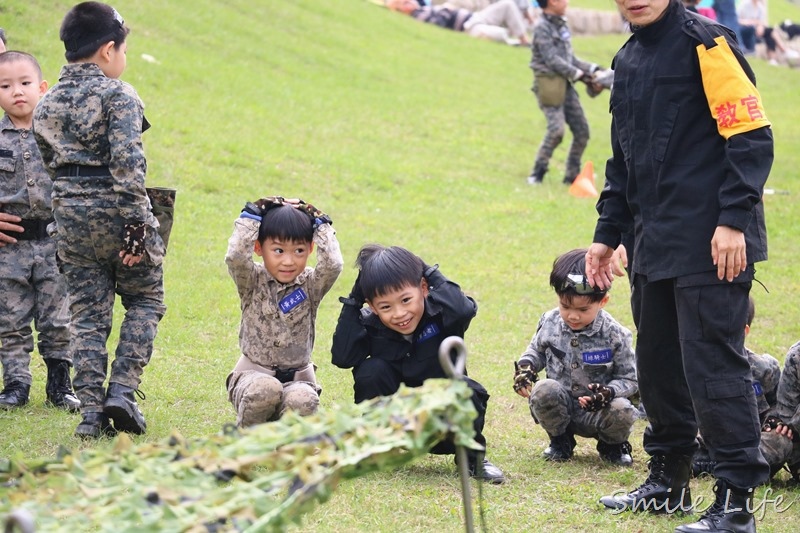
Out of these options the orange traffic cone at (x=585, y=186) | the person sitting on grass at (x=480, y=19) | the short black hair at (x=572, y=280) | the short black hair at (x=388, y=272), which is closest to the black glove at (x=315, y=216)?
the short black hair at (x=388, y=272)

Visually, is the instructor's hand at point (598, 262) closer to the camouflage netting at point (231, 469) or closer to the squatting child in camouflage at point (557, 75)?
the camouflage netting at point (231, 469)

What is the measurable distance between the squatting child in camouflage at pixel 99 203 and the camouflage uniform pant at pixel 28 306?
720 millimetres

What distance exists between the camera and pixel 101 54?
207 inches

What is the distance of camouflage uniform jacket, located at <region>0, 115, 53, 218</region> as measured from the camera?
5.94m

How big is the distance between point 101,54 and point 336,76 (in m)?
11.5

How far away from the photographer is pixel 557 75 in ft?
41.0

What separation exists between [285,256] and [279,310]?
0.91 feet

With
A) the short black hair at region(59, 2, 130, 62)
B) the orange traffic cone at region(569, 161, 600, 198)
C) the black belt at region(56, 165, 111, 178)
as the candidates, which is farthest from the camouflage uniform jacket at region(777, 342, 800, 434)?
the orange traffic cone at region(569, 161, 600, 198)

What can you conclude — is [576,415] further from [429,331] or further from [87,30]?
[87,30]

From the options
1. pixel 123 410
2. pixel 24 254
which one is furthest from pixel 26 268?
pixel 123 410

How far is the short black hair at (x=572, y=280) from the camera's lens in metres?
5.21

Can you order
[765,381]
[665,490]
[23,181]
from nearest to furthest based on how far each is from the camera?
1. [665,490]
2. [765,381]
3. [23,181]

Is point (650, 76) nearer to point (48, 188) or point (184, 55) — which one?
point (48, 188)

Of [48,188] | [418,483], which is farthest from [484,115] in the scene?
[418,483]
